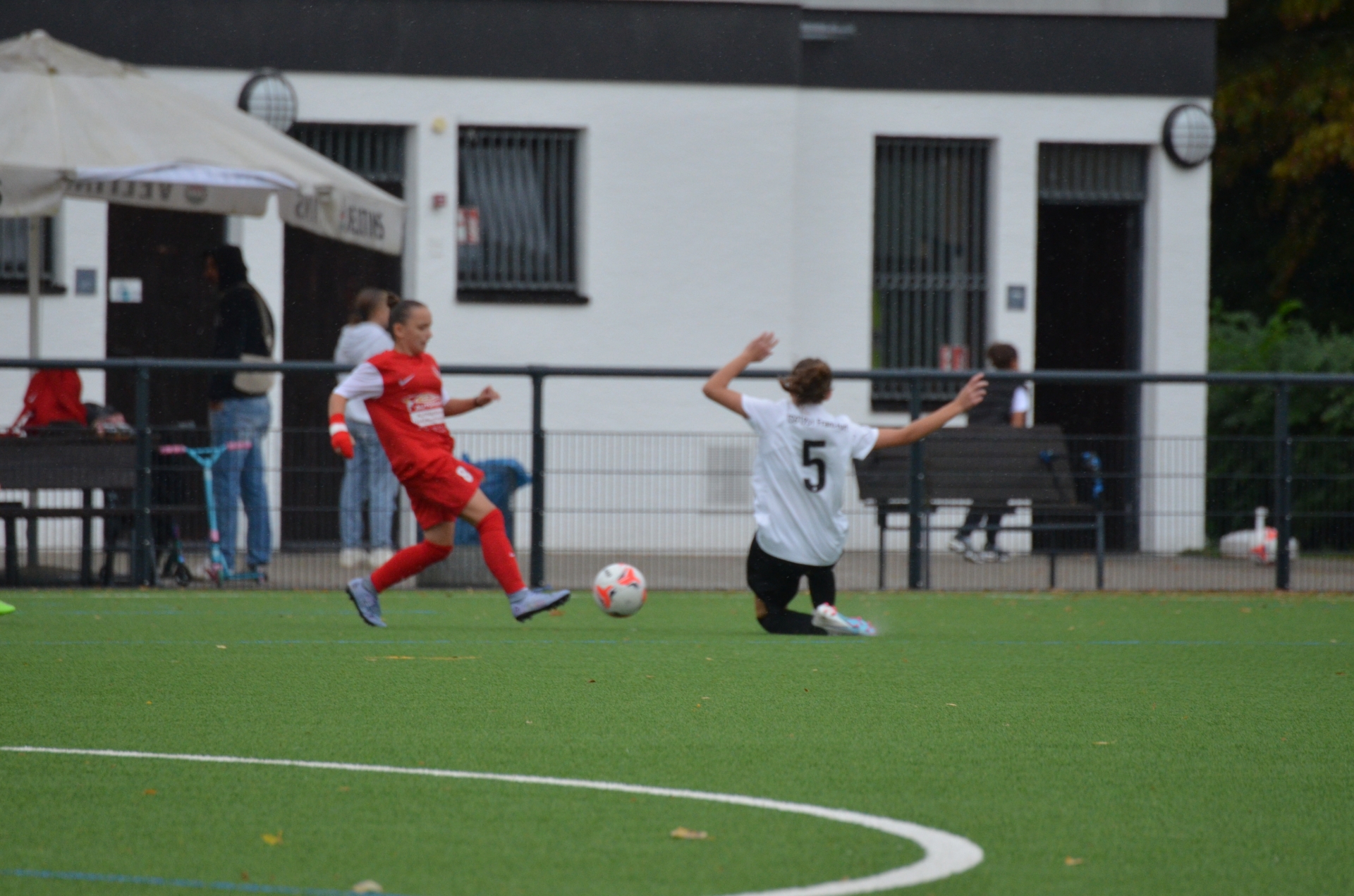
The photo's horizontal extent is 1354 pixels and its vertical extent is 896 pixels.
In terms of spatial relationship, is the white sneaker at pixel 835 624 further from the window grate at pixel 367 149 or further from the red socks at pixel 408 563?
the window grate at pixel 367 149

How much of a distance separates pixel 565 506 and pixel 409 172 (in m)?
4.64

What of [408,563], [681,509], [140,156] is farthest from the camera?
[681,509]

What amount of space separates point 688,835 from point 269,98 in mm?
11785

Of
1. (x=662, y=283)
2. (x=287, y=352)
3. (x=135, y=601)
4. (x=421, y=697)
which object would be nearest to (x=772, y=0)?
(x=662, y=283)

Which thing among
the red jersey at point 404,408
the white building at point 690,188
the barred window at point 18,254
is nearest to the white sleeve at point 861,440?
the red jersey at point 404,408

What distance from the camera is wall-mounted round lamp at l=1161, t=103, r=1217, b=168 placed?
16.9 m

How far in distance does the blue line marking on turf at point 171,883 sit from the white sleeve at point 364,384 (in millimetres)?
5310

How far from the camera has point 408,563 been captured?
31.0 ft

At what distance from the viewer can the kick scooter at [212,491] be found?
12.0 m

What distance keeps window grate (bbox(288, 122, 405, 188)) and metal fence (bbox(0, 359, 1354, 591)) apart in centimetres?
354

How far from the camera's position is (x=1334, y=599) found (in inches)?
494

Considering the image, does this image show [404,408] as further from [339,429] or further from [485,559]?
[485,559]

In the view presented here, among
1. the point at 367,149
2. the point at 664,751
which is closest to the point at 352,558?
the point at 367,149

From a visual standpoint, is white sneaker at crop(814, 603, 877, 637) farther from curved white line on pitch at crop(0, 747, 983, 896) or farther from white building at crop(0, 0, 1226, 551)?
white building at crop(0, 0, 1226, 551)
